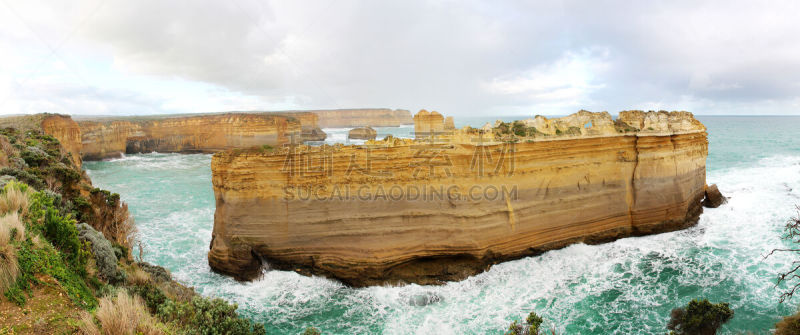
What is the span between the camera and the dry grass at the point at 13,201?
524 cm

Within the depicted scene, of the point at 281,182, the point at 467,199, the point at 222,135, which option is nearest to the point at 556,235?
the point at 467,199

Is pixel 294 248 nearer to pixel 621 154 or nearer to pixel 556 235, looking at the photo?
pixel 556 235

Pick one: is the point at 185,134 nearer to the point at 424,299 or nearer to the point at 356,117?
the point at 424,299

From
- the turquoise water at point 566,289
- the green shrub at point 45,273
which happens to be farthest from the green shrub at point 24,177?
the green shrub at point 45,273

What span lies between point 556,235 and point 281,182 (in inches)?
345

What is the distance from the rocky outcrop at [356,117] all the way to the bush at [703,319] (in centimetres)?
9392

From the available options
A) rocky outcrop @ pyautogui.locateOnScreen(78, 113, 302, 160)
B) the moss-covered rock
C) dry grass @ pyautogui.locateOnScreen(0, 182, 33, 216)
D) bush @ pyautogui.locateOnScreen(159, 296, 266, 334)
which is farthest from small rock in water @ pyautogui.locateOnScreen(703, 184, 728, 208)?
rocky outcrop @ pyautogui.locateOnScreen(78, 113, 302, 160)

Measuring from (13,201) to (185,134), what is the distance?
4674cm

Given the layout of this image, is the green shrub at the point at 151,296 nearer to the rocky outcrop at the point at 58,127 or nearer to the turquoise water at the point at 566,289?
the turquoise water at the point at 566,289

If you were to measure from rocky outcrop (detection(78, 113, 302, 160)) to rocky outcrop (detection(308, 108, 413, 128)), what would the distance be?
53645 mm

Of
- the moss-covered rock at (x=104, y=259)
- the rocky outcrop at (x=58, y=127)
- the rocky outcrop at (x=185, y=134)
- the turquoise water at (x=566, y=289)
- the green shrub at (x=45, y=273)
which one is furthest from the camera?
the rocky outcrop at (x=185, y=134)

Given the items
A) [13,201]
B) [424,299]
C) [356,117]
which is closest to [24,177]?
[13,201]

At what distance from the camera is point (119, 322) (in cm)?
392

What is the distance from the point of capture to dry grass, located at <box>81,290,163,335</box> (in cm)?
373
